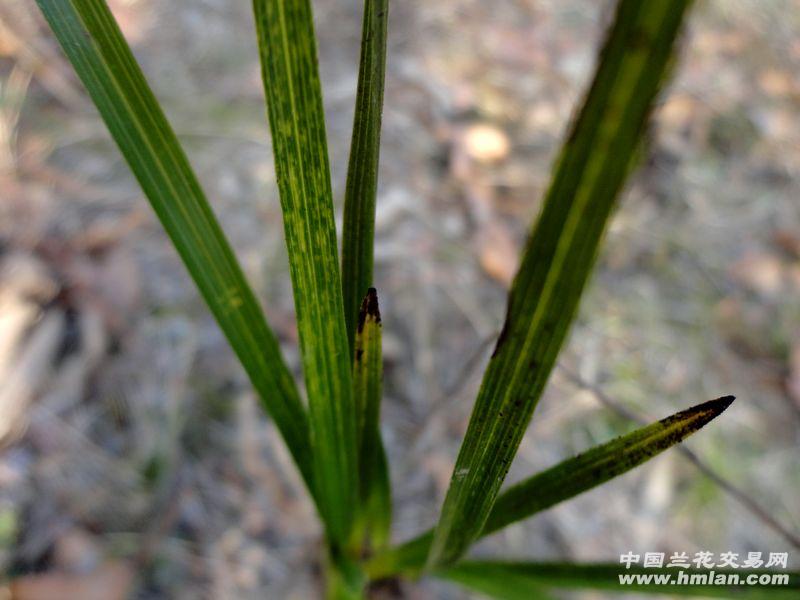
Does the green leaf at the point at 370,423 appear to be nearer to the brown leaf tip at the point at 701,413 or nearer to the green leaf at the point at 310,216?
the green leaf at the point at 310,216

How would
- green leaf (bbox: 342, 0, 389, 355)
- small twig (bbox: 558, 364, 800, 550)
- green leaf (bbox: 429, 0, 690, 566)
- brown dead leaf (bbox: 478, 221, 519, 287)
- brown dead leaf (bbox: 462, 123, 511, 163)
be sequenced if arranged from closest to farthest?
green leaf (bbox: 429, 0, 690, 566) → green leaf (bbox: 342, 0, 389, 355) → small twig (bbox: 558, 364, 800, 550) → brown dead leaf (bbox: 478, 221, 519, 287) → brown dead leaf (bbox: 462, 123, 511, 163)

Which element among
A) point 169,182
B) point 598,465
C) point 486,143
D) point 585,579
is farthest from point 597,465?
point 486,143

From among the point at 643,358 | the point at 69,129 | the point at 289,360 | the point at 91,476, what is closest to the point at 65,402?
the point at 91,476

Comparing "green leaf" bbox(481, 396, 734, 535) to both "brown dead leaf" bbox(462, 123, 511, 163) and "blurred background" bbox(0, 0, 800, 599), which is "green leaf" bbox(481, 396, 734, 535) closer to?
"blurred background" bbox(0, 0, 800, 599)

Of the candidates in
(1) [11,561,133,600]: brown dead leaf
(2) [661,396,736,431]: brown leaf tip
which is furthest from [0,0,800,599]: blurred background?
(2) [661,396,736,431]: brown leaf tip

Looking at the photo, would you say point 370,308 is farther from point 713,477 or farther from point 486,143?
point 486,143

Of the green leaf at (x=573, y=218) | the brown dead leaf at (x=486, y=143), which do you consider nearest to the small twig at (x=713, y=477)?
the green leaf at (x=573, y=218)

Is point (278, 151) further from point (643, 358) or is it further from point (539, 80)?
point (539, 80)
